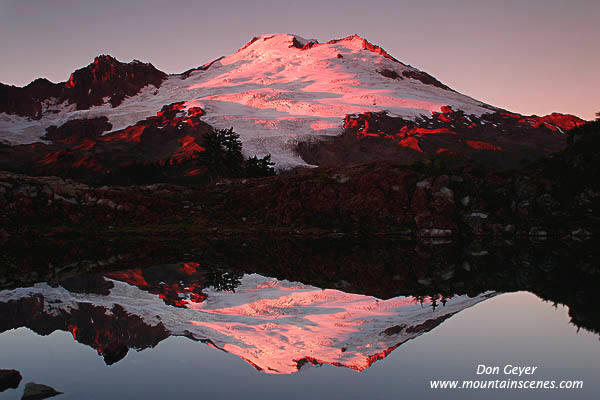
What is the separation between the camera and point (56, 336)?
33.1 feet

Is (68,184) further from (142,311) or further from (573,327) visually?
(573,327)

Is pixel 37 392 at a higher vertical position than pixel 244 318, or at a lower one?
higher

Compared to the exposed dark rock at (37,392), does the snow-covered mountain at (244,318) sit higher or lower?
lower

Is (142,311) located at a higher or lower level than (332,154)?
lower

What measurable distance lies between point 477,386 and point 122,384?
16.8 ft

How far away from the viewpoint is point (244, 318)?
1238 cm

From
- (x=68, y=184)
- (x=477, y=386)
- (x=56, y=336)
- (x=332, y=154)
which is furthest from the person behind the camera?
(x=332, y=154)

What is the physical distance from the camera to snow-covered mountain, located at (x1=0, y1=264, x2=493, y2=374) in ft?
30.9

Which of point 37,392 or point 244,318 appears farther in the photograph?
point 244,318

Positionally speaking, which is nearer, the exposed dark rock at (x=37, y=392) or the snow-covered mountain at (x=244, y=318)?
the exposed dark rock at (x=37, y=392)

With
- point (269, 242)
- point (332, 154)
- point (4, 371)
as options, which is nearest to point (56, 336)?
point (4, 371)

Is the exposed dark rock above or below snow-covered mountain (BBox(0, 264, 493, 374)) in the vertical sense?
above

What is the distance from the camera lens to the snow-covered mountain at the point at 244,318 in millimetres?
9406

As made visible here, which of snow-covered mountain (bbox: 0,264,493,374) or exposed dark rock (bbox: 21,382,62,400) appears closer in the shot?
exposed dark rock (bbox: 21,382,62,400)
